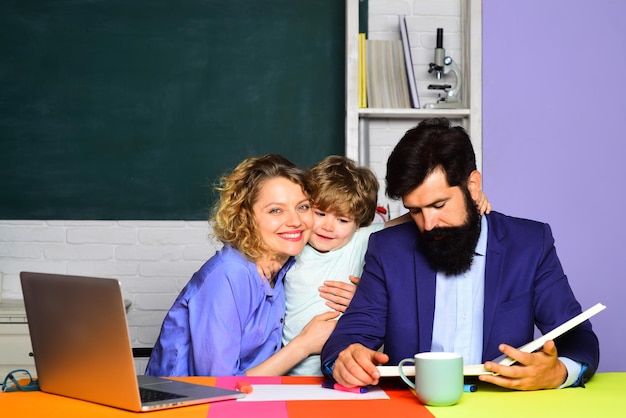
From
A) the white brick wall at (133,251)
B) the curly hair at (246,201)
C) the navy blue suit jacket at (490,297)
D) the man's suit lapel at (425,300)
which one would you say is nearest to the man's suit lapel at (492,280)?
the navy blue suit jacket at (490,297)

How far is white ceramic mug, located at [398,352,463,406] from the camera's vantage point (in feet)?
4.90

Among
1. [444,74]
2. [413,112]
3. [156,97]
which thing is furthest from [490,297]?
[156,97]

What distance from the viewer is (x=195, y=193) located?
12.1 feet

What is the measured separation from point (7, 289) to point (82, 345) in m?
2.30

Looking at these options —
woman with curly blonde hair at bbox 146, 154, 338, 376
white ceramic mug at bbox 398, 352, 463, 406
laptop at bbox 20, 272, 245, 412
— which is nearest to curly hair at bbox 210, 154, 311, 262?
woman with curly blonde hair at bbox 146, 154, 338, 376

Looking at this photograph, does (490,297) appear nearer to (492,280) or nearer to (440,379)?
(492,280)

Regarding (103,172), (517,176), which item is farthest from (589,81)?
(103,172)

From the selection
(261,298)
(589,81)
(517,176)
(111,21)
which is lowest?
(261,298)

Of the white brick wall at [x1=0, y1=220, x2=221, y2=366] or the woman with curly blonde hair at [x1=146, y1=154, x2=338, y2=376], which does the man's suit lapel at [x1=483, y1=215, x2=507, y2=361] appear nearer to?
the woman with curly blonde hair at [x1=146, y1=154, x2=338, y2=376]

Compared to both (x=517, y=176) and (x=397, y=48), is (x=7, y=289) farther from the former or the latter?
(x=517, y=176)

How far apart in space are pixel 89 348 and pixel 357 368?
1.81 feet

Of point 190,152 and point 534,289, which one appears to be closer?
point 534,289

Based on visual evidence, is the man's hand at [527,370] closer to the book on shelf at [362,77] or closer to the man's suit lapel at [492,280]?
the man's suit lapel at [492,280]

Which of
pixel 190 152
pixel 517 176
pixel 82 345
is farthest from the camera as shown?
pixel 190 152
